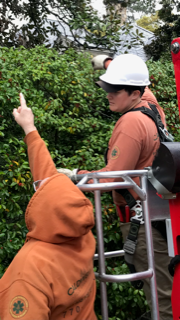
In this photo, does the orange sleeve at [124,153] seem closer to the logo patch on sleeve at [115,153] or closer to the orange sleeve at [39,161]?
the logo patch on sleeve at [115,153]

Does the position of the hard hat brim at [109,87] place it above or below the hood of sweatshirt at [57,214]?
above

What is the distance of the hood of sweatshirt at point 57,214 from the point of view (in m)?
1.22

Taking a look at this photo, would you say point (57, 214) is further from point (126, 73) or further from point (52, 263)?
point (126, 73)

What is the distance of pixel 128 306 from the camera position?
331 centimetres

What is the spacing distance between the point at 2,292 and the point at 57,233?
310 millimetres

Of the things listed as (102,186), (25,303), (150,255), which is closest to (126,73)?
(102,186)

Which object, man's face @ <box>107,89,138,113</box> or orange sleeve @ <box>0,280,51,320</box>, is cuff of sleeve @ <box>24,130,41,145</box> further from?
man's face @ <box>107,89,138,113</box>

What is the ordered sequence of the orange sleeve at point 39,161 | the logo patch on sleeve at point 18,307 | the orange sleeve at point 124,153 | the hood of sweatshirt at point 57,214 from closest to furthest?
the logo patch on sleeve at point 18,307
the hood of sweatshirt at point 57,214
the orange sleeve at point 39,161
the orange sleeve at point 124,153

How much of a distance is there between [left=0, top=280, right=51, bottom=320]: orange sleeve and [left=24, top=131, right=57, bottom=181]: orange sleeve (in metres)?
0.57

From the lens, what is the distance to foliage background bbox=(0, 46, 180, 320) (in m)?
2.82

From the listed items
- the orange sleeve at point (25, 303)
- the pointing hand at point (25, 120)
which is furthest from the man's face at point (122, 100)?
the orange sleeve at point (25, 303)

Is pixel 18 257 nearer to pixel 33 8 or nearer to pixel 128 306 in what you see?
pixel 128 306

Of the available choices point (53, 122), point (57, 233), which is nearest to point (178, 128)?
point (53, 122)

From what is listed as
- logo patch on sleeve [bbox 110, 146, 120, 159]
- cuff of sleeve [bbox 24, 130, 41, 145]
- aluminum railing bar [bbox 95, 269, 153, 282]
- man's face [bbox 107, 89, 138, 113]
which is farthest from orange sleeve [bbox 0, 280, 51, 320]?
man's face [bbox 107, 89, 138, 113]
